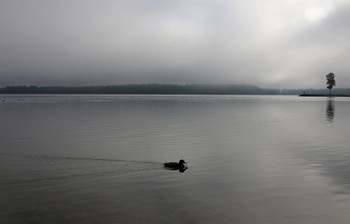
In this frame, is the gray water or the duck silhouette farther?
the duck silhouette

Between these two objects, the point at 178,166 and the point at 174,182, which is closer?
the point at 174,182

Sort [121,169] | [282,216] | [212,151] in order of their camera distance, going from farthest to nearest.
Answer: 1. [212,151]
2. [121,169]
3. [282,216]

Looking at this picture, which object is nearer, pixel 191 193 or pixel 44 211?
pixel 44 211

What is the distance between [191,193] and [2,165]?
55.3 feet

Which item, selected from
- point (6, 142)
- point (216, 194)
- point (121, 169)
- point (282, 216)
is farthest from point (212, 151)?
point (6, 142)

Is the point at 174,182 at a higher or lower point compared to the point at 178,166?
lower

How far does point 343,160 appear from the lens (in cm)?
2742

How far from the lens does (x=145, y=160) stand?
1092 inches

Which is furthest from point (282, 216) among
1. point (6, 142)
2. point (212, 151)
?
point (6, 142)

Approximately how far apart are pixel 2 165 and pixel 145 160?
11.7 meters

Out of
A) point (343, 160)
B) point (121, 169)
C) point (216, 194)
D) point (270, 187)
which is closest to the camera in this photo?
point (216, 194)

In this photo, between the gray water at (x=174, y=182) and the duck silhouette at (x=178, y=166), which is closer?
the gray water at (x=174, y=182)

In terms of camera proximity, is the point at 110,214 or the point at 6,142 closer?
the point at 110,214

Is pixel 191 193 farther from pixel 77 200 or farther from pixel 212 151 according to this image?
pixel 212 151
